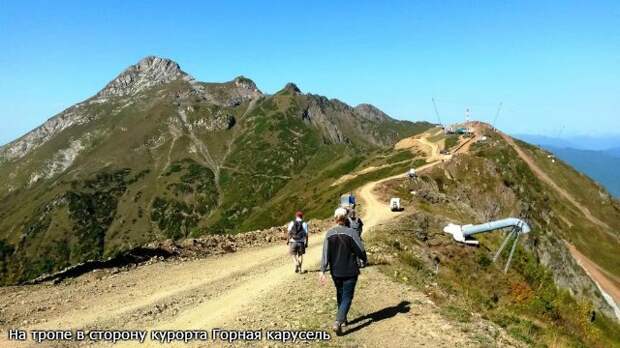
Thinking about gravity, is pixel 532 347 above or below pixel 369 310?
below

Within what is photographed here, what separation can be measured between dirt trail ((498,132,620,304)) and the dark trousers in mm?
83737

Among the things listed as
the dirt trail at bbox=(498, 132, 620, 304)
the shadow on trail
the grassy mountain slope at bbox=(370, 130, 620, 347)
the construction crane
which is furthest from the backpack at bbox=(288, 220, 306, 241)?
the dirt trail at bbox=(498, 132, 620, 304)

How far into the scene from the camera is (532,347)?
15359mm

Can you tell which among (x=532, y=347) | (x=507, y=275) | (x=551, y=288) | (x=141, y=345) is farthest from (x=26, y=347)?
(x=551, y=288)

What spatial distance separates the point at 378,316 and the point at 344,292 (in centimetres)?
297

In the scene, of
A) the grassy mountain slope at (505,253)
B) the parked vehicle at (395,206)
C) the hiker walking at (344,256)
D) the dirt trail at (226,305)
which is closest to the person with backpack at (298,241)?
the dirt trail at (226,305)

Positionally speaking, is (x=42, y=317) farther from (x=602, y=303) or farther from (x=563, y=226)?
(x=563, y=226)

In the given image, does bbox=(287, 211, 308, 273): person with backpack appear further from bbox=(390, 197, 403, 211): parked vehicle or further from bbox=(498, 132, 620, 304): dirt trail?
bbox=(498, 132, 620, 304): dirt trail

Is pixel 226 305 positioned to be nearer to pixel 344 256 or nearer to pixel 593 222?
pixel 344 256

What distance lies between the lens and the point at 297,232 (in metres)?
25.0

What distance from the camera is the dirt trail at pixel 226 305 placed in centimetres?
1512

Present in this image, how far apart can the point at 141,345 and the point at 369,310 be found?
7476 mm

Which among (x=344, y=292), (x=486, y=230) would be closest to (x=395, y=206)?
(x=486, y=230)

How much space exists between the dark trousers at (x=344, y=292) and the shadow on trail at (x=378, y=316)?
81cm
